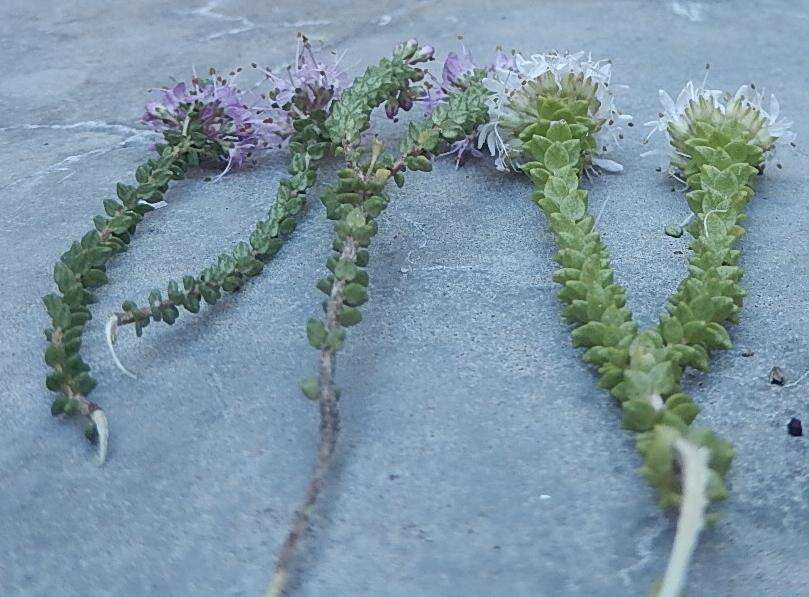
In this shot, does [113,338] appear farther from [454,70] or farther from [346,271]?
[454,70]

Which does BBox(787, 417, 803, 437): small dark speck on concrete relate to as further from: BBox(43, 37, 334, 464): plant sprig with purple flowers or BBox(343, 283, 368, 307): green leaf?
BBox(43, 37, 334, 464): plant sprig with purple flowers

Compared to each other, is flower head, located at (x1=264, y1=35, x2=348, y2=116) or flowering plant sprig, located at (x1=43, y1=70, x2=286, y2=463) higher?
flower head, located at (x1=264, y1=35, x2=348, y2=116)

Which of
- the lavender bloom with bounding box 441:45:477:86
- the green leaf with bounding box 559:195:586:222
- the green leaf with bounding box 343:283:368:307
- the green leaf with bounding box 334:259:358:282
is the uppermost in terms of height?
the lavender bloom with bounding box 441:45:477:86

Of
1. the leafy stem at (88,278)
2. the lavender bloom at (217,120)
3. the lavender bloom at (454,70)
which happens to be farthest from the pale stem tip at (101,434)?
the lavender bloom at (454,70)

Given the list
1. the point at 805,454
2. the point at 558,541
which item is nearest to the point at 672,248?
the point at 805,454

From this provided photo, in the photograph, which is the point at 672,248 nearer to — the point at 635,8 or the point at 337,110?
the point at 337,110

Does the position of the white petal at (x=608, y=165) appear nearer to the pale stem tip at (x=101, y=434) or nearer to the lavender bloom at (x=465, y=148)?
the lavender bloom at (x=465, y=148)

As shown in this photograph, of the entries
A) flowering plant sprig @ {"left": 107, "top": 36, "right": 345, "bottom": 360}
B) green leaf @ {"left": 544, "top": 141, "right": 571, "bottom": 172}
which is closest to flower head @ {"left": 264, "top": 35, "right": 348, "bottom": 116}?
flowering plant sprig @ {"left": 107, "top": 36, "right": 345, "bottom": 360}
